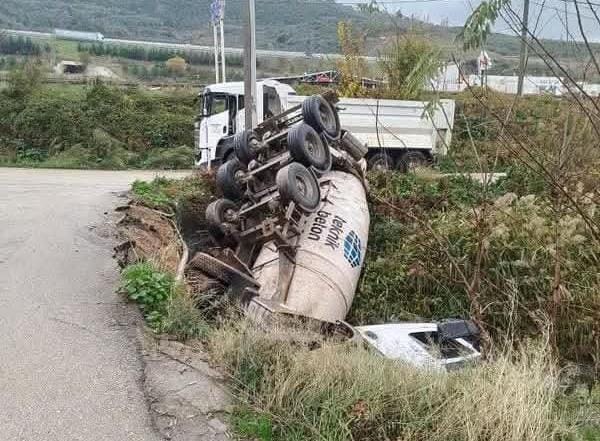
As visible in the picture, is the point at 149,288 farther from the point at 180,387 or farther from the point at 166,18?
the point at 166,18

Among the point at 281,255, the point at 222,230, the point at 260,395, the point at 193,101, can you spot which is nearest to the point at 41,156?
the point at 193,101

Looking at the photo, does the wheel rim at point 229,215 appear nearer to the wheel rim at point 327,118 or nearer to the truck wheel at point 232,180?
the truck wheel at point 232,180

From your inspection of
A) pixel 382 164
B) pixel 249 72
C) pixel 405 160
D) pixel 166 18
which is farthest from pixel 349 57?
pixel 166 18

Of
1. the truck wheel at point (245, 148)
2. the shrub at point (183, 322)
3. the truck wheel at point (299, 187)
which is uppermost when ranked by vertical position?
the truck wheel at point (245, 148)


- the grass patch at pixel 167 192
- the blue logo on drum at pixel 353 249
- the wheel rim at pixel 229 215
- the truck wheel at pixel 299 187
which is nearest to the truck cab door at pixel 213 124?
the grass patch at pixel 167 192

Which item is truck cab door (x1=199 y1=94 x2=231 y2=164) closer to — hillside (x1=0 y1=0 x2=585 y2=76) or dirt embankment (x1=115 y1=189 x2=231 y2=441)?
dirt embankment (x1=115 y1=189 x2=231 y2=441)

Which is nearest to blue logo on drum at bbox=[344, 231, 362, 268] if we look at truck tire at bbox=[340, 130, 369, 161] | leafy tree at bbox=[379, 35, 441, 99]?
truck tire at bbox=[340, 130, 369, 161]

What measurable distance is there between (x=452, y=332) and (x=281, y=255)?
7.71 ft

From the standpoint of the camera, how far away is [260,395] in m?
3.95

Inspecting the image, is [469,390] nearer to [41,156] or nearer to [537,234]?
[537,234]

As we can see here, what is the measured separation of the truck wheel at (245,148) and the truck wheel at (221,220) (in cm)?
98

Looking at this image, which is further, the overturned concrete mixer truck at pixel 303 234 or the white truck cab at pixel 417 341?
the overturned concrete mixer truck at pixel 303 234

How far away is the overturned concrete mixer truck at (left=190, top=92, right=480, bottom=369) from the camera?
680cm

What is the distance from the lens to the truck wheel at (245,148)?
10.2 meters
